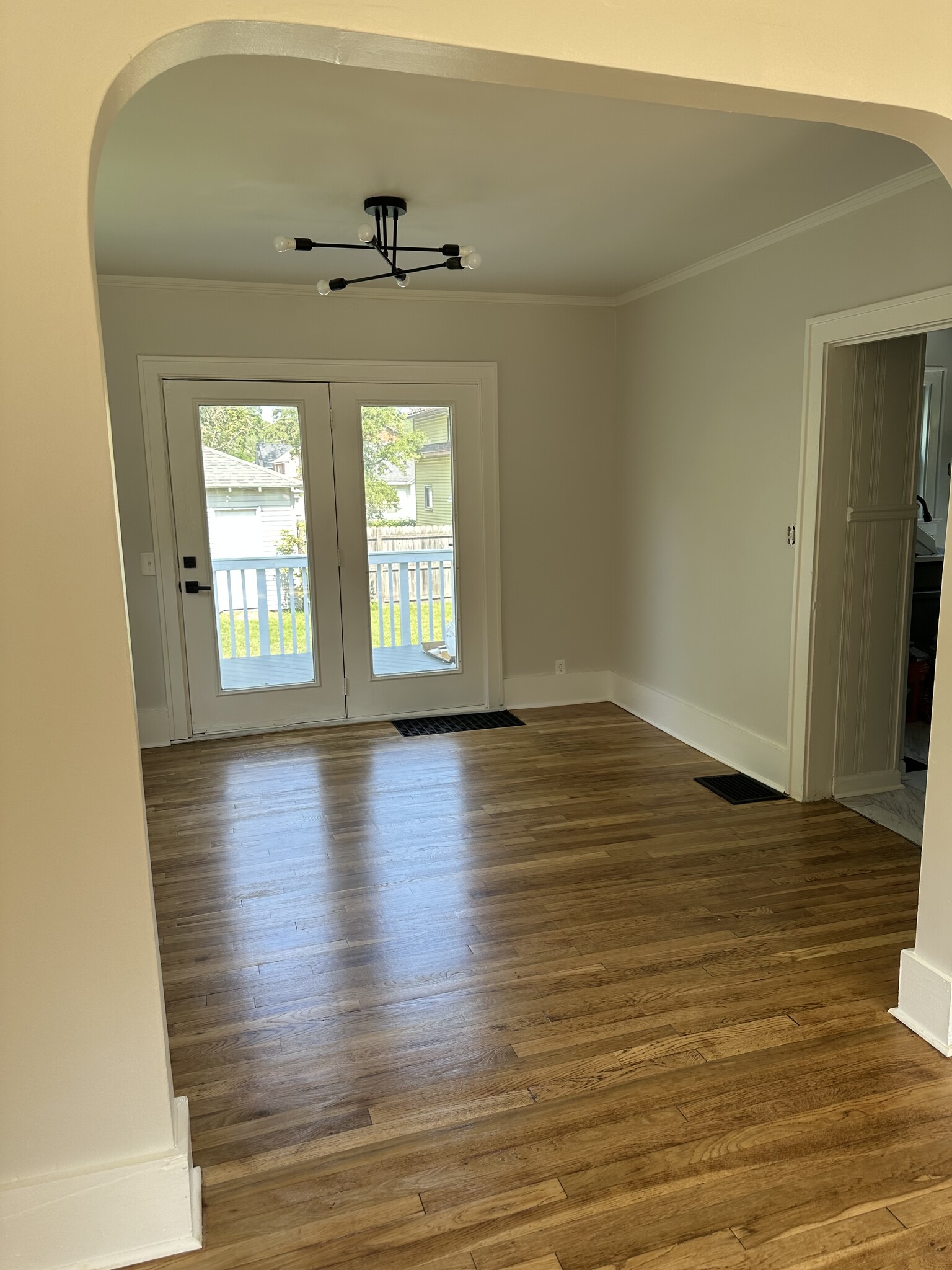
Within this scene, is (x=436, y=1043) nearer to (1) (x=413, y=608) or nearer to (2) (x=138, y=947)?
(2) (x=138, y=947)

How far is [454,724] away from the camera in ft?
17.4

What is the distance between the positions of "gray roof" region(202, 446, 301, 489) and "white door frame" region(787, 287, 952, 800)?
9.32 feet

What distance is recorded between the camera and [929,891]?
2.29 m

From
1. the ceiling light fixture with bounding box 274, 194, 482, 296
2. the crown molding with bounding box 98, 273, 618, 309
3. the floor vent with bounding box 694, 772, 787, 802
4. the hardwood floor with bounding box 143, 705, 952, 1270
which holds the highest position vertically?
the crown molding with bounding box 98, 273, 618, 309

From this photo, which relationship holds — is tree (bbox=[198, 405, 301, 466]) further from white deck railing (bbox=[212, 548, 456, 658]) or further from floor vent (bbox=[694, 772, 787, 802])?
floor vent (bbox=[694, 772, 787, 802])

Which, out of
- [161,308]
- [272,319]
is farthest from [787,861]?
[161,308]

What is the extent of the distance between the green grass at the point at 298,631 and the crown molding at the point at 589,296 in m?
1.78

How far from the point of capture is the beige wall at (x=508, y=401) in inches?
185

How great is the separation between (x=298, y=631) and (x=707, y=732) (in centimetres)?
242

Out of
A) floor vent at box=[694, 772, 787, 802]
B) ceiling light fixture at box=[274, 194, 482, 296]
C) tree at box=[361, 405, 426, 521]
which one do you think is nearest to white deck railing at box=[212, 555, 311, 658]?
tree at box=[361, 405, 426, 521]

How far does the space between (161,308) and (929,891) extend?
14.6ft

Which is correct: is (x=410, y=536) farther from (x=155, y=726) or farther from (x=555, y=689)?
(x=155, y=726)

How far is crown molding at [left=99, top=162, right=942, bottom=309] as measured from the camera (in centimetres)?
325

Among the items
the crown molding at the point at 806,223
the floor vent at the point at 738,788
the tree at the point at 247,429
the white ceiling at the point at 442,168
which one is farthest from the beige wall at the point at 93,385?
the tree at the point at 247,429
